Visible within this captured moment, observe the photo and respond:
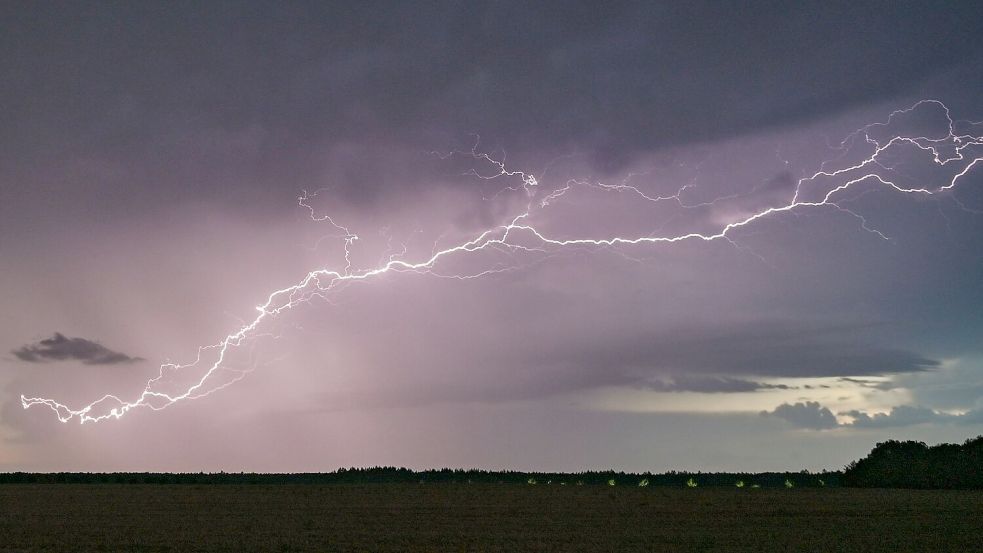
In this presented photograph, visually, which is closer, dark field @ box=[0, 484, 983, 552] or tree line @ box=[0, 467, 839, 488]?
dark field @ box=[0, 484, 983, 552]

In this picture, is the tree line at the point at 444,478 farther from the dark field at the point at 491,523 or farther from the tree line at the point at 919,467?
the dark field at the point at 491,523

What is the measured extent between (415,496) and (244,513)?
9.36 m

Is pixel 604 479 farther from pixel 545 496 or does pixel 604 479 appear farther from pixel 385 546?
pixel 385 546

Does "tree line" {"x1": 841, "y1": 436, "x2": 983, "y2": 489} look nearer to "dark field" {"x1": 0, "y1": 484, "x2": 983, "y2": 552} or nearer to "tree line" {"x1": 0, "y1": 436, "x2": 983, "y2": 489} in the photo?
"tree line" {"x1": 0, "y1": 436, "x2": 983, "y2": 489}

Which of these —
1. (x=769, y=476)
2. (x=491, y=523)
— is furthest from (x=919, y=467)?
(x=491, y=523)

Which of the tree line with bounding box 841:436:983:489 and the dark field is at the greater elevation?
the tree line with bounding box 841:436:983:489

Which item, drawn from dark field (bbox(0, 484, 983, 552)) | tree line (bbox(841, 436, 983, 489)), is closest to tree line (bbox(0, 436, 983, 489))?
tree line (bbox(841, 436, 983, 489))

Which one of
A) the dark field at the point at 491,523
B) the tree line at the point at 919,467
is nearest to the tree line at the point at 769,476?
the tree line at the point at 919,467

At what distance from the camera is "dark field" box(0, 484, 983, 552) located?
1781 centimetres

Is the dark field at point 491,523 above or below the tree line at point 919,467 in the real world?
below

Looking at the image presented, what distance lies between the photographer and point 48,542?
59.7 feet

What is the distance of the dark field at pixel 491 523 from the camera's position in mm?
17812

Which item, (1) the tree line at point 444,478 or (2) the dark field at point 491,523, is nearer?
(2) the dark field at point 491,523

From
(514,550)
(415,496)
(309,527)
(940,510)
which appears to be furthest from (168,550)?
(940,510)
